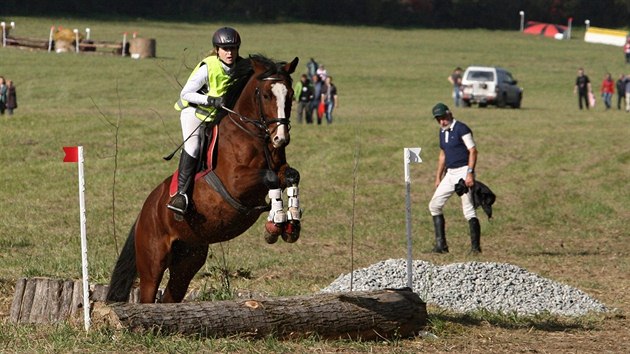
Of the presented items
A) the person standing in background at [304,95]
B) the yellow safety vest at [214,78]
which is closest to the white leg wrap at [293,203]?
the yellow safety vest at [214,78]

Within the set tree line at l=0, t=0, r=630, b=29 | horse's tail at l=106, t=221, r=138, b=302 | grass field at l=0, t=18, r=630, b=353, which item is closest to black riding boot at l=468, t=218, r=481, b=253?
grass field at l=0, t=18, r=630, b=353

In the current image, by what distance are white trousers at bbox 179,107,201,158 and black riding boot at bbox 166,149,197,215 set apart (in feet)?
0.21

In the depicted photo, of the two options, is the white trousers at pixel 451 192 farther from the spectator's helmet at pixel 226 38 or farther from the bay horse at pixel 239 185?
the spectator's helmet at pixel 226 38

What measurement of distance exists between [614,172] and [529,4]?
83849 millimetres

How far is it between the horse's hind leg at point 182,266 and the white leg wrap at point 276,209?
1567mm

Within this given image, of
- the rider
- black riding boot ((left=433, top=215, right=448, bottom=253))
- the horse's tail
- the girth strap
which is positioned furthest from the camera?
black riding boot ((left=433, top=215, right=448, bottom=253))

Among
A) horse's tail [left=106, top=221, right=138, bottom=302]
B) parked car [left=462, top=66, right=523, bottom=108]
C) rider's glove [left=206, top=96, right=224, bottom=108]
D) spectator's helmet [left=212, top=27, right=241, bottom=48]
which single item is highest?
spectator's helmet [left=212, top=27, right=241, bottom=48]

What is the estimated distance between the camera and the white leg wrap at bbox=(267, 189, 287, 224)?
9.99 meters

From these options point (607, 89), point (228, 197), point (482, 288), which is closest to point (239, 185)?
point (228, 197)

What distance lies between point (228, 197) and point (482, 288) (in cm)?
390

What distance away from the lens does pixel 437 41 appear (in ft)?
299

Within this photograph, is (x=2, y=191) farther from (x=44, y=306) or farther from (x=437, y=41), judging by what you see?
(x=437, y=41)

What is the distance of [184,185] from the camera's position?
35.4 feet

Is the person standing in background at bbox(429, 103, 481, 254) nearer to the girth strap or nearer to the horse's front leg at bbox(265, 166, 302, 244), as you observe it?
the girth strap
